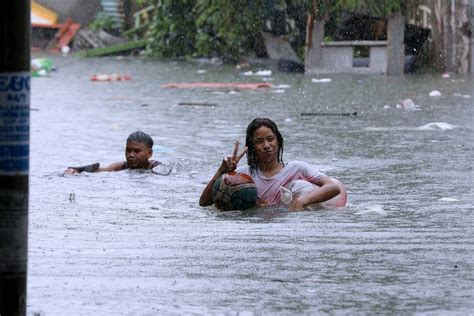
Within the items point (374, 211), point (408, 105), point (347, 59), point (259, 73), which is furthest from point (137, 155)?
point (347, 59)

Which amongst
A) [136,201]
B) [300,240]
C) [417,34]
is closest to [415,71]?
[417,34]

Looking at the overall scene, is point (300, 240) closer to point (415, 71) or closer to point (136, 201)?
point (136, 201)

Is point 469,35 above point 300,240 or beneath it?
above

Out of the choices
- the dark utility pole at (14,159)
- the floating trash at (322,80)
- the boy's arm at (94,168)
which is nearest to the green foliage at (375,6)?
the floating trash at (322,80)

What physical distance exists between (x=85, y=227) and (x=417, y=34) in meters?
21.8

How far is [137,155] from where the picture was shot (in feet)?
40.9

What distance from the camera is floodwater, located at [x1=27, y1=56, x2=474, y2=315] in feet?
21.1

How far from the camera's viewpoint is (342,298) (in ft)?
20.9

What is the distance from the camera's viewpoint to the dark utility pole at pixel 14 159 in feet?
15.8

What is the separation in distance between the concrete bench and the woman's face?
1885 centimetres

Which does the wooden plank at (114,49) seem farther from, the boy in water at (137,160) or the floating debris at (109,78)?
the boy in water at (137,160)

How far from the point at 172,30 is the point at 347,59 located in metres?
7.24

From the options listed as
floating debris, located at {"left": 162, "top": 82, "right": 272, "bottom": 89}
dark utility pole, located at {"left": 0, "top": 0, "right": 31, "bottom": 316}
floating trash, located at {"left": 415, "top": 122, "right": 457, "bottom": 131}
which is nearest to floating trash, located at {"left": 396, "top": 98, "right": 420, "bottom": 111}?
floating trash, located at {"left": 415, "top": 122, "right": 457, "bottom": 131}

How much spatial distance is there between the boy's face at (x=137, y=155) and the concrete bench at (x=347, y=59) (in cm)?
1654
